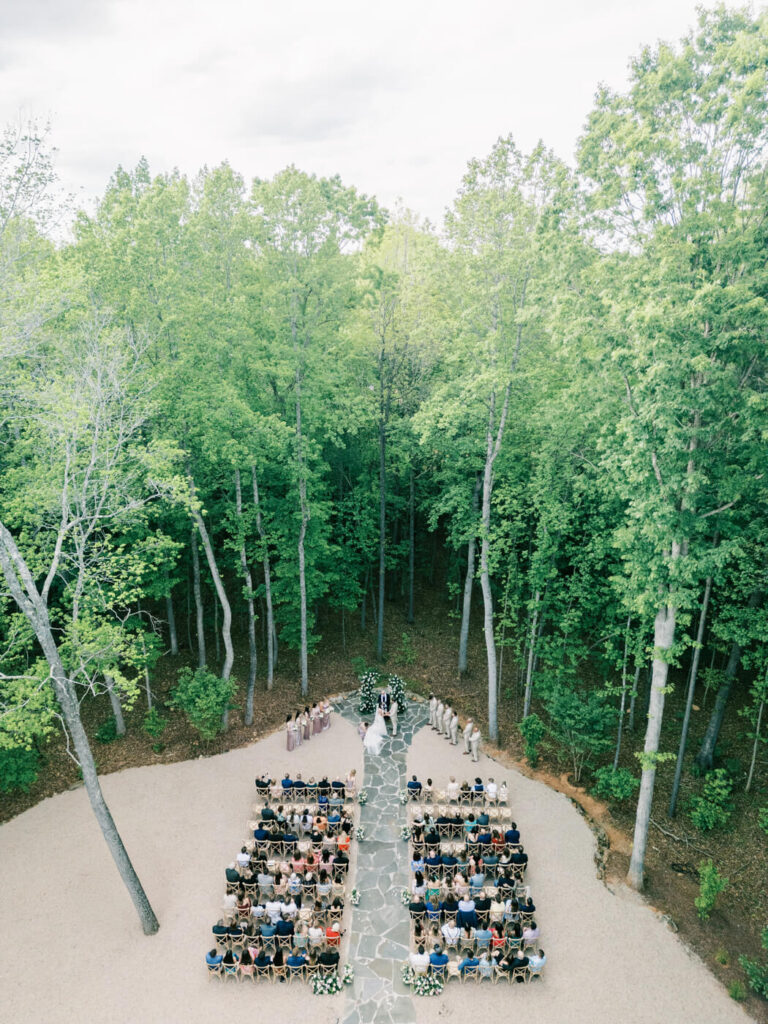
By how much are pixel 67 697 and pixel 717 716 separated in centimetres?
1716

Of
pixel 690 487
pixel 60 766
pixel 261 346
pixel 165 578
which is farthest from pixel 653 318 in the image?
pixel 60 766

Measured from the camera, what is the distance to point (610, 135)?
34.2ft

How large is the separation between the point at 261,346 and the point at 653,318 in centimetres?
1138

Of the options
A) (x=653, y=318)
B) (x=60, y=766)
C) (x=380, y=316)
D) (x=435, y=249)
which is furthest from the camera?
(x=380, y=316)

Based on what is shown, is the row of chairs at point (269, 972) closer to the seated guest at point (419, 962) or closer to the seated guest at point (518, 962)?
the seated guest at point (419, 962)

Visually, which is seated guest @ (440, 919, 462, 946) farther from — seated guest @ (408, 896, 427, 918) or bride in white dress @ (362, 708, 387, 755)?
bride in white dress @ (362, 708, 387, 755)

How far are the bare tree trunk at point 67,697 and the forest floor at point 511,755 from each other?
5.84 metres

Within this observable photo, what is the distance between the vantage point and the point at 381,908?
11.8 metres

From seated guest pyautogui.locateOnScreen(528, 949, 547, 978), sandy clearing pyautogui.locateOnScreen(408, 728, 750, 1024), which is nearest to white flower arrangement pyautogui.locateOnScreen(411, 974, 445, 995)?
sandy clearing pyautogui.locateOnScreen(408, 728, 750, 1024)

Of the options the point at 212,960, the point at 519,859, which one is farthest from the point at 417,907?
the point at 212,960

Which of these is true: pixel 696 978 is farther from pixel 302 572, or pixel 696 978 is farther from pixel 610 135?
pixel 610 135

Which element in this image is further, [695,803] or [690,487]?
[695,803]

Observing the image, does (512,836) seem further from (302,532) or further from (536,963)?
(302,532)

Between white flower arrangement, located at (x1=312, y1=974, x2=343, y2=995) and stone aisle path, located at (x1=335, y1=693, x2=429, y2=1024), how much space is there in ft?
0.89
